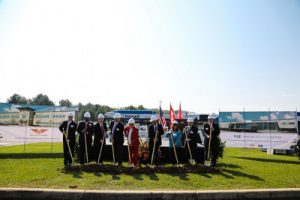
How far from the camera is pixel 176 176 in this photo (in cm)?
787

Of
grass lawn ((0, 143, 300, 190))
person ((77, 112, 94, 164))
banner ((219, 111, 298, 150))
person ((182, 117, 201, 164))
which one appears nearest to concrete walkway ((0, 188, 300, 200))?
grass lawn ((0, 143, 300, 190))

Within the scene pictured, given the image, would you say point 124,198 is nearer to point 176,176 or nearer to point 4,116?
point 176,176

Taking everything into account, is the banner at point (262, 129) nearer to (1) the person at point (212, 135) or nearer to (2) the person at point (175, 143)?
(1) the person at point (212, 135)

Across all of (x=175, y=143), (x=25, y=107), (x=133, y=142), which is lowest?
(x=175, y=143)

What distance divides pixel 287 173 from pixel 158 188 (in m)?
5.41

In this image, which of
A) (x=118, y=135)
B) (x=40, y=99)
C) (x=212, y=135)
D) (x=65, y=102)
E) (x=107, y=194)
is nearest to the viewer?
(x=107, y=194)

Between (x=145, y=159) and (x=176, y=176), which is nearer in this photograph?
(x=176, y=176)

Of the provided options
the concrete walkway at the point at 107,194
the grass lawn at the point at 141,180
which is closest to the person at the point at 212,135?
the grass lawn at the point at 141,180

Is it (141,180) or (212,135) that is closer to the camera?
(141,180)

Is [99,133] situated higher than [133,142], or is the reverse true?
[99,133]

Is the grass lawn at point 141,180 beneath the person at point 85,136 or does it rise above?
beneath

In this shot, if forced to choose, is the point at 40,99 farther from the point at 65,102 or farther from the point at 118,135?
the point at 118,135

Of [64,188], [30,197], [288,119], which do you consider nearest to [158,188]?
[64,188]

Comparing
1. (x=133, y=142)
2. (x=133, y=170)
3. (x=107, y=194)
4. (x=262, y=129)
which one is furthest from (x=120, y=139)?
(x=262, y=129)
